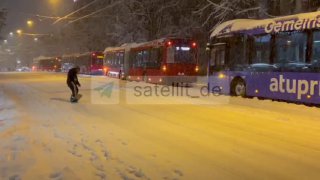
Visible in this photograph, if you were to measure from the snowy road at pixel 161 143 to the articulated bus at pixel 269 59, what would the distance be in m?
1.67

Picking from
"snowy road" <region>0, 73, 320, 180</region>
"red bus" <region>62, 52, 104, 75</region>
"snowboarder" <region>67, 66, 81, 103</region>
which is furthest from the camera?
"red bus" <region>62, 52, 104, 75</region>

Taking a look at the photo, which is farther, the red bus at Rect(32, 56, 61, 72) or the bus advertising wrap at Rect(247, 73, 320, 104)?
the red bus at Rect(32, 56, 61, 72)

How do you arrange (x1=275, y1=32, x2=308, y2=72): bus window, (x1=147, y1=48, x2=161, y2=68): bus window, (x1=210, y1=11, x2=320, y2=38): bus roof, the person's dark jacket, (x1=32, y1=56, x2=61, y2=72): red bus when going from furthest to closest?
(x1=32, y1=56, x2=61, y2=72): red bus
(x1=147, y1=48, x2=161, y2=68): bus window
the person's dark jacket
(x1=275, y1=32, x2=308, y2=72): bus window
(x1=210, y1=11, x2=320, y2=38): bus roof

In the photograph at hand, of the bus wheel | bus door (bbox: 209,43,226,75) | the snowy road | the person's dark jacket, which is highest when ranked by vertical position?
bus door (bbox: 209,43,226,75)

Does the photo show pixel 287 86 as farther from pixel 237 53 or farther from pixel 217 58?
pixel 217 58

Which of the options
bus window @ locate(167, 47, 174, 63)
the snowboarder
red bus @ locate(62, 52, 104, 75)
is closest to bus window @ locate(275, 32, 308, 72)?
the snowboarder

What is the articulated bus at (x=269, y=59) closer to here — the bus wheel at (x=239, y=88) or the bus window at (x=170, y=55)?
the bus wheel at (x=239, y=88)

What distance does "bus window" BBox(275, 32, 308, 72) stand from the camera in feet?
59.7

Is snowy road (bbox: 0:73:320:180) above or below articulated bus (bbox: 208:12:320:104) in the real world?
below

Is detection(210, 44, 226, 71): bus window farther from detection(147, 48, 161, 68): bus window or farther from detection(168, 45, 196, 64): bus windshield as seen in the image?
detection(147, 48, 161, 68): bus window

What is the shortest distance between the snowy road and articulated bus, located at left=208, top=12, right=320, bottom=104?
167 centimetres

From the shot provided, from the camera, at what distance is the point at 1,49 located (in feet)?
444

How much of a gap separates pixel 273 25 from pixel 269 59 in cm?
147

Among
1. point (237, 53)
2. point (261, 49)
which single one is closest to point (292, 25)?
point (261, 49)
